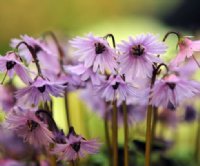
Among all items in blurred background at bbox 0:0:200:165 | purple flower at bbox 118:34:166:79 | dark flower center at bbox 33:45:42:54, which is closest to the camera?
purple flower at bbox 118:34:166:79

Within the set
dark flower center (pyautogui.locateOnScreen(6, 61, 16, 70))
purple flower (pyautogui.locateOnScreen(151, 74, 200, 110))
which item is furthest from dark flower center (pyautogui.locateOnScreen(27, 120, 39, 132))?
purple flower (pyautogui.locateOnScreen(151, 74, 200, 110))

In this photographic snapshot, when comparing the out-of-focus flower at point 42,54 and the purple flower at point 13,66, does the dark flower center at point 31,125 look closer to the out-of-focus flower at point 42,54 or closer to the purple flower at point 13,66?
the purple flower at point 13,66

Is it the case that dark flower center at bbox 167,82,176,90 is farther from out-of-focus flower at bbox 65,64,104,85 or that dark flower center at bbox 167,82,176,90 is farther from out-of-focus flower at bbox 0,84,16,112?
out-of-focus flower at bbox 0,84,16,112

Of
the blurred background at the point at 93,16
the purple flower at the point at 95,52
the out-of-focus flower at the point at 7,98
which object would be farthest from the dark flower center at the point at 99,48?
the blurred background at the point at 93,16

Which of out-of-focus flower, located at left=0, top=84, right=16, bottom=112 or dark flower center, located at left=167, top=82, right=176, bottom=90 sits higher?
dark flower center, located at left=167, top=82, right=176, bottom=90

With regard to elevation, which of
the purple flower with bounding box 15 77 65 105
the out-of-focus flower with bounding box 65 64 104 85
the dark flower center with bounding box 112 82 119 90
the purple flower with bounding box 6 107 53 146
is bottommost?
the purple flower with bounding box 6 107 53 146

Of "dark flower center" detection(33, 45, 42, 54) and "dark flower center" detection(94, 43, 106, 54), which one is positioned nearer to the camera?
"dark flower center" detection(94, 43, 106, 54)

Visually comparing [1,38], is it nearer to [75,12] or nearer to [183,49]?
[75,12]

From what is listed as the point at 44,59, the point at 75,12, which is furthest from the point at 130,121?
the point at 75,12
